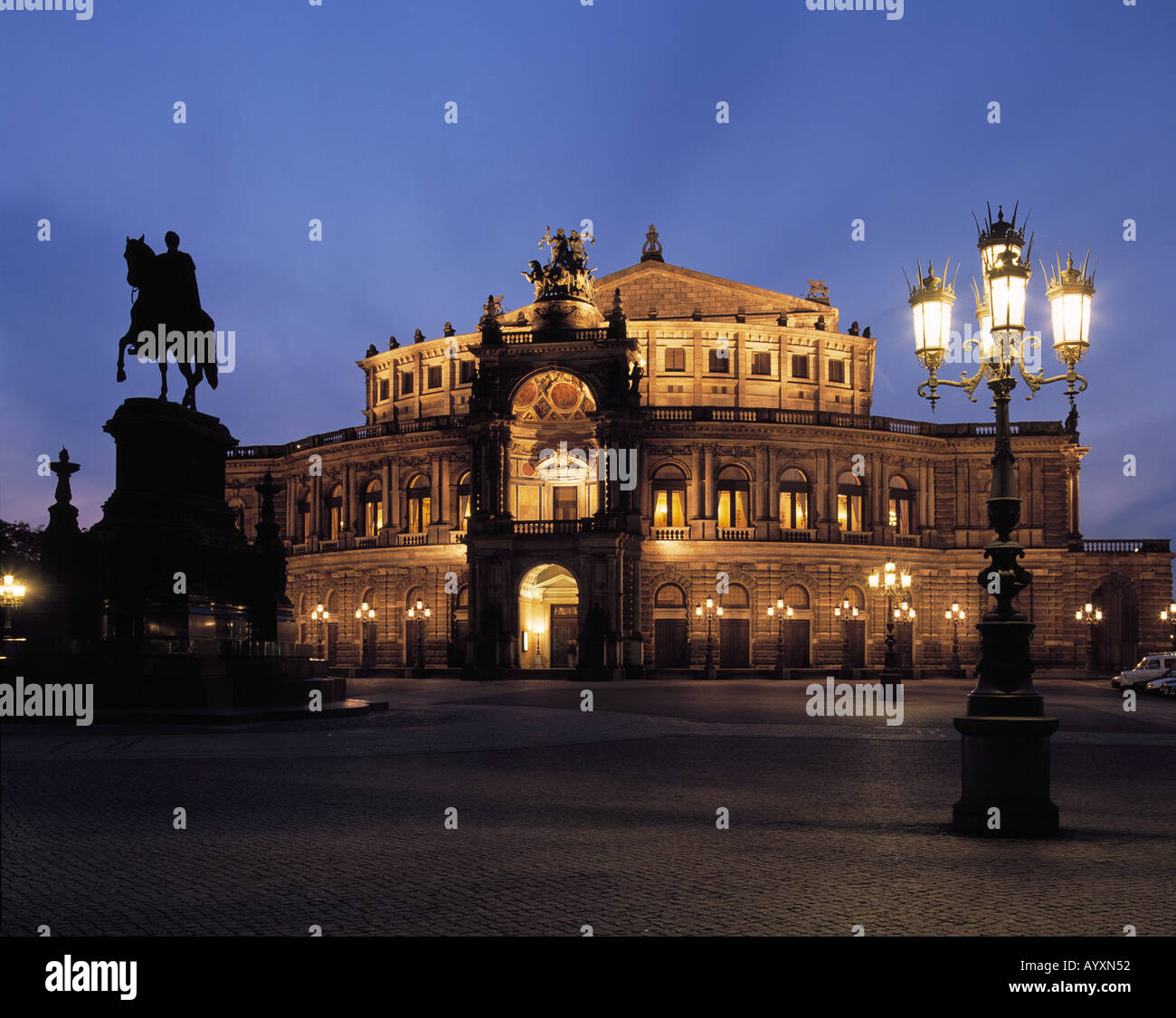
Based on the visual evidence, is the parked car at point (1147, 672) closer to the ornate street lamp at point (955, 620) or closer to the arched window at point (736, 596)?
the ornate street lamp at point (955, 620)

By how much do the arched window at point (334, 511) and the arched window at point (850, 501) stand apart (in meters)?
33.0

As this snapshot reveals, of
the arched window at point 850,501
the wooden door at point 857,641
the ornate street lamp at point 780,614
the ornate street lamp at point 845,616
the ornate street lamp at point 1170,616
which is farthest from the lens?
the ornate street lamp at point 1170,616

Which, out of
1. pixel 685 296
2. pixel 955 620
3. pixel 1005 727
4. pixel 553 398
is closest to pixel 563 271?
pixel 553 398

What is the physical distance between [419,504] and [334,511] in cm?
786

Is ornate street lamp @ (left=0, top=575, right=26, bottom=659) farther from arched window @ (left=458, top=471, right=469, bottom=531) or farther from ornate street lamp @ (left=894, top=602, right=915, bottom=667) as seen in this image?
ornate street lamp @ (left=894, top=602, right=915, bottom=667)

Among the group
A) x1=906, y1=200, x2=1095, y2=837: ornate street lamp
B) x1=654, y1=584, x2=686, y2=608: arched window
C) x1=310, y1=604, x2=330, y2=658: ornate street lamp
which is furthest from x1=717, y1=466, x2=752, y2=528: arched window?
x1=906, y1=200, x2=1095, y2=837: ornate street lamp

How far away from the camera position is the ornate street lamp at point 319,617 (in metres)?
72.4

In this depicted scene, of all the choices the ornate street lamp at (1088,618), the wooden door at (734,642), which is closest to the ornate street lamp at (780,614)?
→ the wooden door at (734,642)

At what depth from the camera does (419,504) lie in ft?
235

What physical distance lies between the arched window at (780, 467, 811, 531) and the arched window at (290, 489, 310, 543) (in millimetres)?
32698

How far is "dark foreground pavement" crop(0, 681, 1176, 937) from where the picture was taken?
26.4ft
